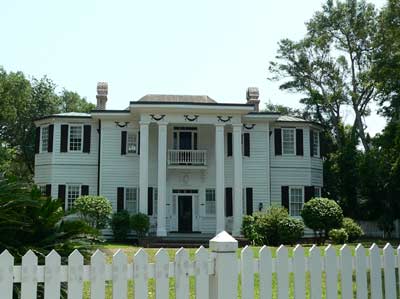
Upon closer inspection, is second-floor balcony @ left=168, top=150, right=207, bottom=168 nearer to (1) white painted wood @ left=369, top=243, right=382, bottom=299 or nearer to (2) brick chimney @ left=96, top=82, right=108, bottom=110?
(2) brick chimney @ left=96, top=82, right=108, bottom=110

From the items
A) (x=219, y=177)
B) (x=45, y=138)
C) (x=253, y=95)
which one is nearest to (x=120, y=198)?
(x=219, y=177)

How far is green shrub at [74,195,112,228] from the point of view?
943 inches

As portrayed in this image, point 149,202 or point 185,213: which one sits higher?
point 149,202

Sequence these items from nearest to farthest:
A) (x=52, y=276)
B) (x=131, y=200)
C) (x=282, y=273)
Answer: (x=52, y=276)
(x=282, y=273)
(x=131, y=200)

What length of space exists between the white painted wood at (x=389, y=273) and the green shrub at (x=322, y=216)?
689 inches

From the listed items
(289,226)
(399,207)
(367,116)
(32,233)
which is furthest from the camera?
(367,116)

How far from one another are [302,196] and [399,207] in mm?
6161

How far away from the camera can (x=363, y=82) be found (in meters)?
33.9

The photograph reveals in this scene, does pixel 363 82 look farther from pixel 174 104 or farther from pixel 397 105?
pixel 174 104

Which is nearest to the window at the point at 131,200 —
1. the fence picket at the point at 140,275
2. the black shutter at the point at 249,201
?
the black shutter at the point at 249,201

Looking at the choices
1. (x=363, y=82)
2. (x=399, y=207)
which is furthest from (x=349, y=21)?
(x=399, y=207)

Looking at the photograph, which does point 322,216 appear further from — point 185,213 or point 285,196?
point 185,213

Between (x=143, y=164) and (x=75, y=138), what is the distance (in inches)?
185

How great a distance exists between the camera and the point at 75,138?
27.3 meters
